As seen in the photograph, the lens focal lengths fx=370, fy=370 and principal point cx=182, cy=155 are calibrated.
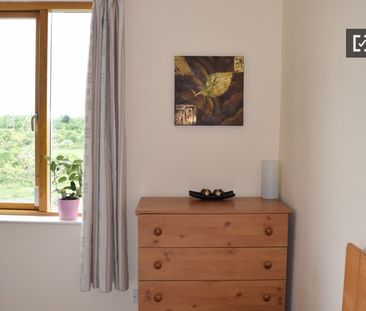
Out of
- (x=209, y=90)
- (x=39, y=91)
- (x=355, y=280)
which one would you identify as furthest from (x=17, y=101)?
(x=355, y=280)

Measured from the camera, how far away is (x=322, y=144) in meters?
1.84

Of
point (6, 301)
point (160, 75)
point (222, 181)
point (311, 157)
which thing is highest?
point (160, 75)

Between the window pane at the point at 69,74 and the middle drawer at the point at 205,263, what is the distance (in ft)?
3.46

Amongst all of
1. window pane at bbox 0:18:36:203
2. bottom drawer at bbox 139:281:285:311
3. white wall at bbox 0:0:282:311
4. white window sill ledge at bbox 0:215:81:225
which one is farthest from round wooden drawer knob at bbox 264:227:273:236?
window pane at bbox 0:18:36:203

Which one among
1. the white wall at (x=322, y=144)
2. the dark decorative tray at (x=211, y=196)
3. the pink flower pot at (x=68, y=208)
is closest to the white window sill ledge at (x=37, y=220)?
the pink flower pot at (x=68, y=208)

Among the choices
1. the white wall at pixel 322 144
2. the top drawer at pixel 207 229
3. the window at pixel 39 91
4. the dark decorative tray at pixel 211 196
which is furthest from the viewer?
the window at pixel 39 91

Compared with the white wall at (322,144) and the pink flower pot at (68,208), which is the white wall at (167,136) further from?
the white wall at (322,144)

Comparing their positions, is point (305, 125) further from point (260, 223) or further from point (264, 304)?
point (264, 304)

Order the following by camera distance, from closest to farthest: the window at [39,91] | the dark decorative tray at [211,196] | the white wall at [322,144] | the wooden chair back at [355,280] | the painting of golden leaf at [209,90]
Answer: the wooden chair back at [355,280] < the white wall at [322,144] < the dark decorative tray at [211,196] < the painting of golden leaf at [209,90] < the window at [39,91]

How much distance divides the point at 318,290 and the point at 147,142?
4.70ft

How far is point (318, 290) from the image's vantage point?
1.90 metres

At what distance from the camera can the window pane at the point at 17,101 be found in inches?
109

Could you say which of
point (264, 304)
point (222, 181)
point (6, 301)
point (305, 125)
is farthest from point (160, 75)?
point (6, 301)

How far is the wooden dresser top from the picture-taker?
7.17ft
